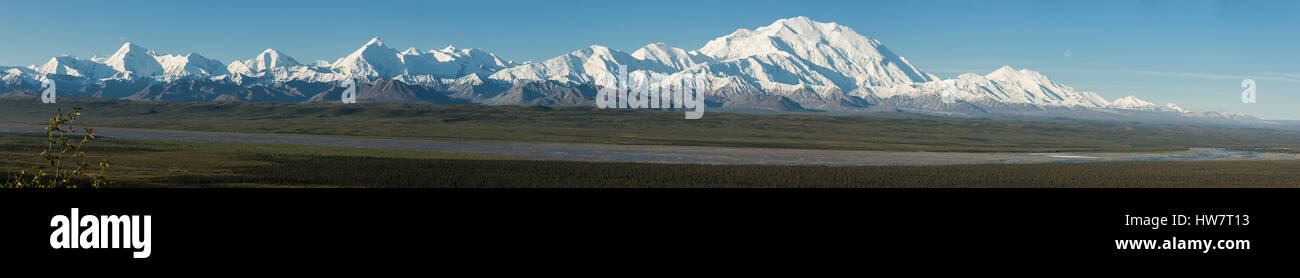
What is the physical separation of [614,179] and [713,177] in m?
11.1

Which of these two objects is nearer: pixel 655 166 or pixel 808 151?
pixel 655 166

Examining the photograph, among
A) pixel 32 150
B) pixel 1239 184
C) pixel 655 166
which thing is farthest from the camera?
pixel 32 150
